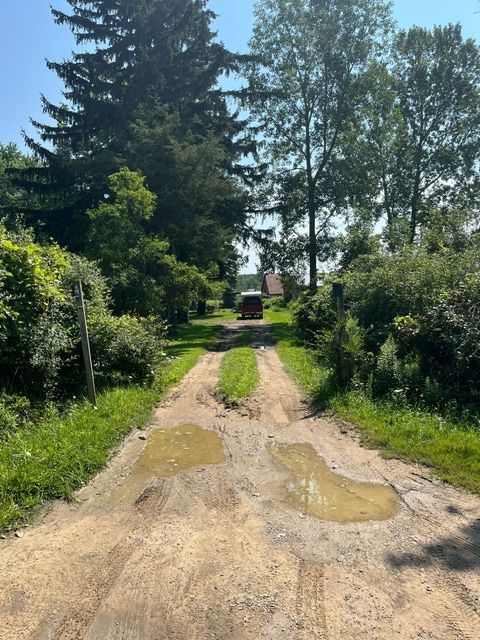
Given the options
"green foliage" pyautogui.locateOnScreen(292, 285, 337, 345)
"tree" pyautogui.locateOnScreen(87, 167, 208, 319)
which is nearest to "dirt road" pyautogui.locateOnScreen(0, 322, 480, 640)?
"green foliage" pyautogui.locateOnScreen(292, 285, 337, 345)

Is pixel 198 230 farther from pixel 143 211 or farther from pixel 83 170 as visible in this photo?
pixel 83 170

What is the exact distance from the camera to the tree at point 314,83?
27.3m

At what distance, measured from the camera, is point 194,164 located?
70.1 ft

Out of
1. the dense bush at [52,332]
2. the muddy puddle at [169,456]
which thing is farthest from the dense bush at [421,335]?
the dense bush at [52,332]

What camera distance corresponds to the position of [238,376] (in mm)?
11695

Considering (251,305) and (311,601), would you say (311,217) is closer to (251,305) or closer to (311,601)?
(251,305)

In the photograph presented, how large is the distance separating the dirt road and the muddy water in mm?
89

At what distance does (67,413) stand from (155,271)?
12366 mm

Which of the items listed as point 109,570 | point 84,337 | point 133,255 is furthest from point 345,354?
point 133,255

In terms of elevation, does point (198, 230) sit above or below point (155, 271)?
above

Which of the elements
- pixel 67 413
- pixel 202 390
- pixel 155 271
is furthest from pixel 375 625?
pixel 155 271

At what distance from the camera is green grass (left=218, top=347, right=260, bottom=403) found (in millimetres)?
10000

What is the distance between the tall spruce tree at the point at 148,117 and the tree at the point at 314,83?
247cm

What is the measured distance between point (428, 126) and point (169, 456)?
119 ft
